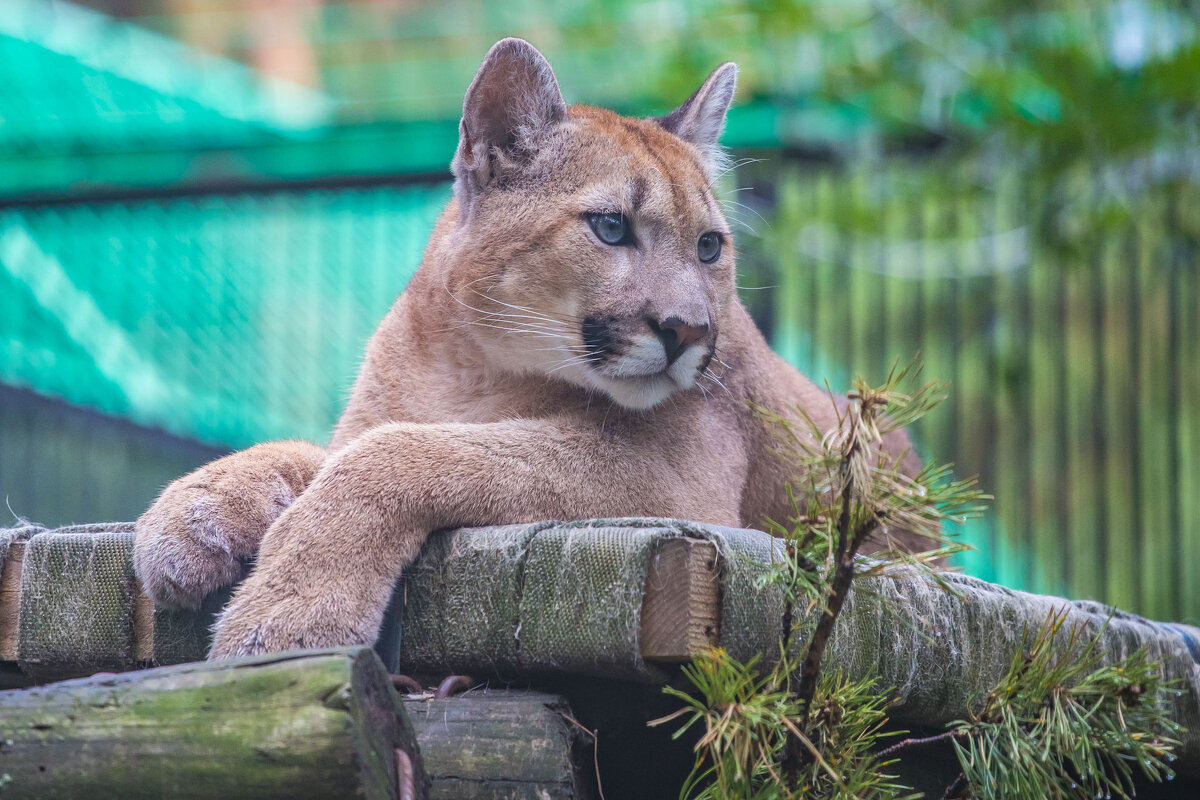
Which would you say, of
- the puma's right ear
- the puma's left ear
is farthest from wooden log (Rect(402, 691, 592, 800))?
the puma's left ear

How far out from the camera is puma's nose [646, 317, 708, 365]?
3418 millimetres

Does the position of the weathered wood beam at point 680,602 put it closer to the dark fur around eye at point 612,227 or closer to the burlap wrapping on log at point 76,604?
the burlap wrapping on log at point 76,604

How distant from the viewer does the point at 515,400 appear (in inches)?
145

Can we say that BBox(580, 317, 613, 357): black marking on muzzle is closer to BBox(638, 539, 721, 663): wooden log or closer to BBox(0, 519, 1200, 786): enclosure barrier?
BBox(0, 519, 1200, 786): enclosure barrier

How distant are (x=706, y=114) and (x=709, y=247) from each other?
0.73 metres

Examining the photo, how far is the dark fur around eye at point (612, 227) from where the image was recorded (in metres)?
3.71

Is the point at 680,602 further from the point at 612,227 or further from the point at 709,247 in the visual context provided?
the point at 709,247

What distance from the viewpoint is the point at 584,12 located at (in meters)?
7.83

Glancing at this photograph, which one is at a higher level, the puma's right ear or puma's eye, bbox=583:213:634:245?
the puma's right ear

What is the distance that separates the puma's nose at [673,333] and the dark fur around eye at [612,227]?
390 mm

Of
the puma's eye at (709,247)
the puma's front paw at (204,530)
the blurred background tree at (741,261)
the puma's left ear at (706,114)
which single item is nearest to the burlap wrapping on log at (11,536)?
the puma's front paw at (204,530)

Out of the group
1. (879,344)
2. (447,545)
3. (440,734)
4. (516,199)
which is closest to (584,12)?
(879,344)

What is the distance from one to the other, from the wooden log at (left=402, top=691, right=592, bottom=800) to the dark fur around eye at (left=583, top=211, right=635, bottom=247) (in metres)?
1.75

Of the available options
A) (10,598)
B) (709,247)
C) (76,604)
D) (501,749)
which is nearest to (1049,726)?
(501,749)
